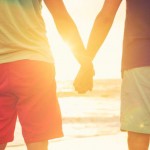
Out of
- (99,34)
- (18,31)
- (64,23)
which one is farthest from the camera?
(99,34)

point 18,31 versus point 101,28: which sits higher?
point 18,31

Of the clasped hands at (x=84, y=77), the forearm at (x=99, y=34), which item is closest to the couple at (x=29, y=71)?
the clasped hands at (x=84, y=77)

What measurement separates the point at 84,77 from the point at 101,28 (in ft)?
1.36

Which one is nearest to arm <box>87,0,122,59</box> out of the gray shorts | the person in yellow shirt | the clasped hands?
the clasped hands

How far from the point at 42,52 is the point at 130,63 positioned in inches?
29.3

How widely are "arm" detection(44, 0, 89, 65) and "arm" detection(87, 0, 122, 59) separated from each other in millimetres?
344

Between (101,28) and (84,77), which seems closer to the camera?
(84,77)

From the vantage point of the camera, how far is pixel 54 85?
104 inches

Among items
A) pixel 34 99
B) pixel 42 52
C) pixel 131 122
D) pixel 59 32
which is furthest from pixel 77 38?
pixel 131 122

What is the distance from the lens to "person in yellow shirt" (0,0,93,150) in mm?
2559

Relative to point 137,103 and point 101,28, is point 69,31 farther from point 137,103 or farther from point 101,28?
point 137,103

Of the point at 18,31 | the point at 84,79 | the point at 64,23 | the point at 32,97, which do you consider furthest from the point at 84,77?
the point at 18,31

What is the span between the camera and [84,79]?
3.06 m

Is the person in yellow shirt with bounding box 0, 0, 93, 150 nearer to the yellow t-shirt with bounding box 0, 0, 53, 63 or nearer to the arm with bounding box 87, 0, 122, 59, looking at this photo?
the yellow t-shirt with bounding box 0, 0, 53, 63
